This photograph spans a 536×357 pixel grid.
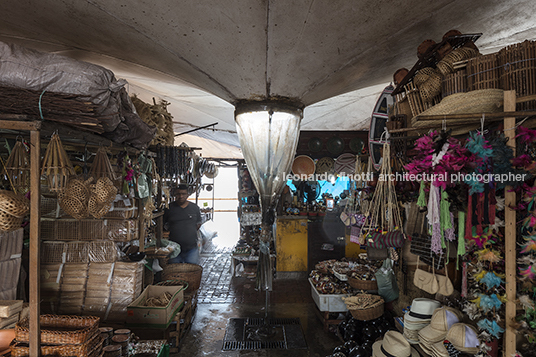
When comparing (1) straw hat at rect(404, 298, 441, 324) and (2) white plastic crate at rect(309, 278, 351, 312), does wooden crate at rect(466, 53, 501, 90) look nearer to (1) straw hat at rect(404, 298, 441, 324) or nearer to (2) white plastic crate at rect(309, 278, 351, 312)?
(1) straw hat at rect(404, 298, 441, 324)

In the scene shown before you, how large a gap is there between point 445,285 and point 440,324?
0.35 metres

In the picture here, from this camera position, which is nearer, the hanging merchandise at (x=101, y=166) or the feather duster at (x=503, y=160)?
the feather duster at (x=503, y=160)

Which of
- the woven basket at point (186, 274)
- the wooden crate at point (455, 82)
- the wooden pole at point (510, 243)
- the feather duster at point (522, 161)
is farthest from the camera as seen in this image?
the woven basket at point (186, 274)

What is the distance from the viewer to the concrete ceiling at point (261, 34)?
2650 mm

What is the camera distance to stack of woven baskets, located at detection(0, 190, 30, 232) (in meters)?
2.18

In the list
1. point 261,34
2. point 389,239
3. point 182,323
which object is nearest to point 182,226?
point 182,323

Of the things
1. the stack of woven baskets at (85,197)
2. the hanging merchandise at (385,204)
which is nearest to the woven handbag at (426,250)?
the hanging merchandise at (385,204)

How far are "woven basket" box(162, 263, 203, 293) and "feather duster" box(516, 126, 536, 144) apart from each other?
16.2ft

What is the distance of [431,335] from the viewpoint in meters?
2.72

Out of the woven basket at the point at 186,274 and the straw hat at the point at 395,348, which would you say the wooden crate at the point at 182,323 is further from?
the straw hat at the point at 395,348

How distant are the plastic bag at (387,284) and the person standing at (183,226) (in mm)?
4158

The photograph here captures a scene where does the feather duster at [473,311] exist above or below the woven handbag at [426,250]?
below

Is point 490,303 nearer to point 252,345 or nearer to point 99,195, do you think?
point 252,345

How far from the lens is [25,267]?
410 centimetres
